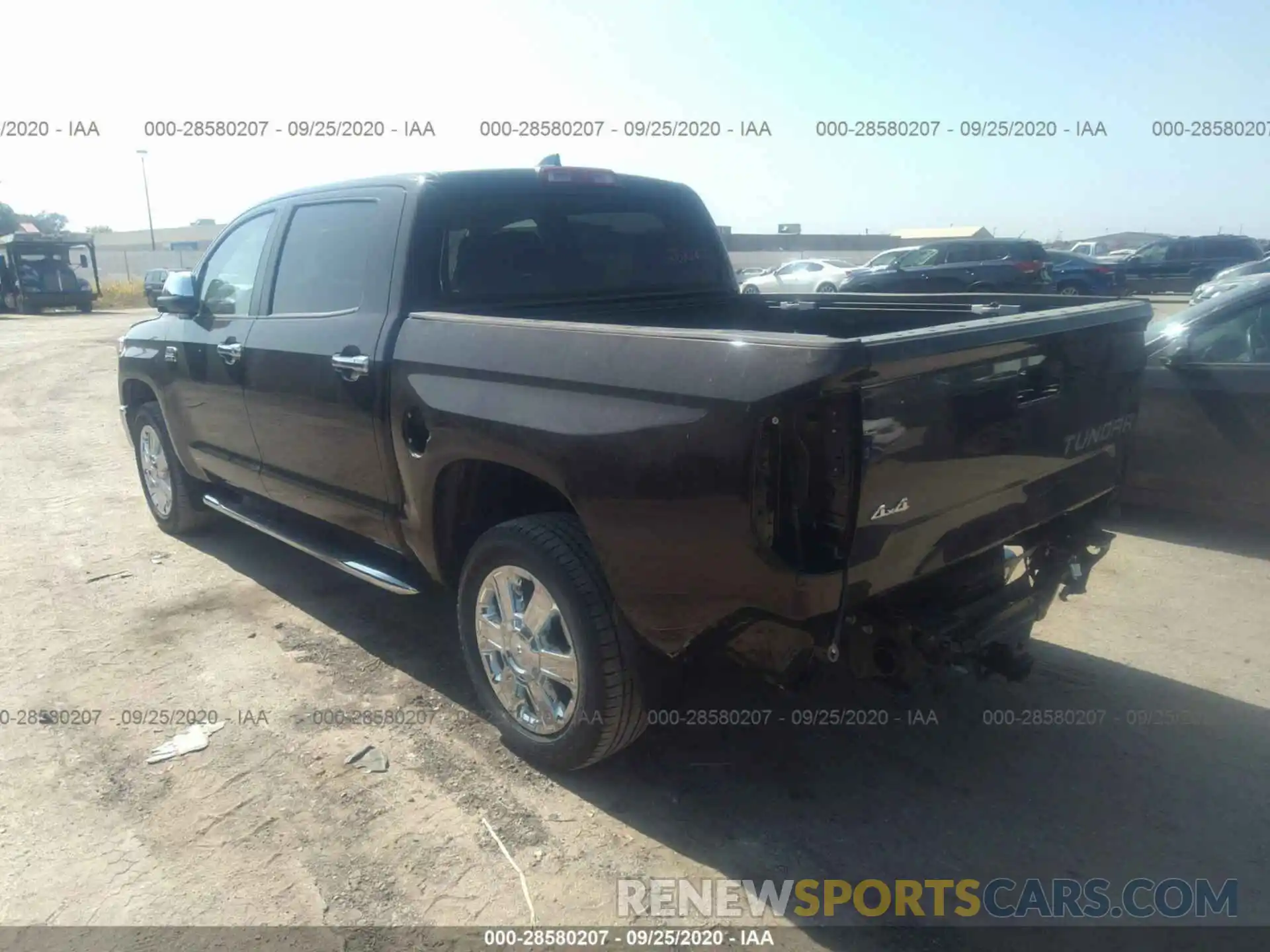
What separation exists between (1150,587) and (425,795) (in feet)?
12.0

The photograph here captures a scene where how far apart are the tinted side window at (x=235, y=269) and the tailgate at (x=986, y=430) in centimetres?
340

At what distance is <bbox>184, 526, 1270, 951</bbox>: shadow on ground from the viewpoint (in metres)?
2.83

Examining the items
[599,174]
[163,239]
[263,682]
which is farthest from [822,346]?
[163,239]

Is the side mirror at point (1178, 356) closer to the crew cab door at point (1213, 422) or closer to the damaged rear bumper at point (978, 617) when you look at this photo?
the crew cab door at point (1213, 422)

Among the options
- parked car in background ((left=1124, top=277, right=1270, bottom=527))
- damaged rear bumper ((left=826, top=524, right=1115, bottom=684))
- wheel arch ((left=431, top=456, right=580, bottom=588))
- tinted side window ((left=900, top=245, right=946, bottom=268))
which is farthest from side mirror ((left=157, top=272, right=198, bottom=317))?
tinted side window ((left=900, top=245, right=946, bottom=268))

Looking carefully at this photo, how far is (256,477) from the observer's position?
4.78m

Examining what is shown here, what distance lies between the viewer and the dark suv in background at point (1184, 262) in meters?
25.5

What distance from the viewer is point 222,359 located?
4773mm

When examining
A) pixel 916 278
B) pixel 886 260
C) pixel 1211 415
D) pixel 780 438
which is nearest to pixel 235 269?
pixel 780 438

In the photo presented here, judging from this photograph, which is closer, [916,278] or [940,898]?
[940,898]

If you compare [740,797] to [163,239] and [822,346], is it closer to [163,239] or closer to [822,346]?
[822,346]

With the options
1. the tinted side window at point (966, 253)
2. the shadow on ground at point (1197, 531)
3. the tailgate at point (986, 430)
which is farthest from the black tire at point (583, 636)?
the tinted side window at point (966, 253)

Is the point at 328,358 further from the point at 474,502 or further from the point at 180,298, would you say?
the point at 180,298

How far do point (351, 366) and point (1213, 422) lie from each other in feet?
14.8
